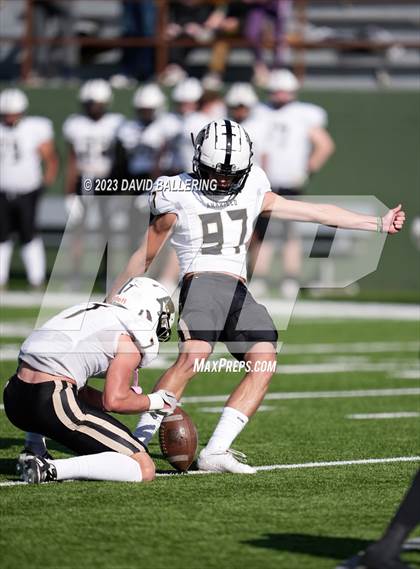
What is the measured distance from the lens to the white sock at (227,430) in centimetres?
586

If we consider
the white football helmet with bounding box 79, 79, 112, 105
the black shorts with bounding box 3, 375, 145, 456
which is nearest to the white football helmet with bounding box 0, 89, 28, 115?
the white football helmet with bounding box 79, 79, 112, 105

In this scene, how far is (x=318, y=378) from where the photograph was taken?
9414 millimetres

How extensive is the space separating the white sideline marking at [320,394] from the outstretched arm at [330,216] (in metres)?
2.34

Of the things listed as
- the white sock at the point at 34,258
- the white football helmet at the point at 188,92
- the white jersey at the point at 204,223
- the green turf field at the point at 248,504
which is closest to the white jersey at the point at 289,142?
the white football helmet at the point at 188,92

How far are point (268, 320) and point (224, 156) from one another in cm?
76

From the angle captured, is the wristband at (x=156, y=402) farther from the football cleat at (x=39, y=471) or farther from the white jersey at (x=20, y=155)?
the white jersey at (x=20, y=155)

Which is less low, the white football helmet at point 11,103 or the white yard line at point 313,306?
the white football helmet at point 11,103

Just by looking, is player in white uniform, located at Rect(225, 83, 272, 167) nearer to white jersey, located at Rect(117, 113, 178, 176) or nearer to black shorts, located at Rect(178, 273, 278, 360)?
white jersey, located at Rect(117, 113, 178, 176)

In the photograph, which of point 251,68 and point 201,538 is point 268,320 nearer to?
point 201,538

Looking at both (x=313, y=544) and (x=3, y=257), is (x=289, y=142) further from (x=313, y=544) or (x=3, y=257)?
(x=313, y=544)

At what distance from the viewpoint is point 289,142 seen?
14438 mm

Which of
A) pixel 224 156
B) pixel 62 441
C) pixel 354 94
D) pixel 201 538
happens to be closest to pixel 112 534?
pixel 201 538

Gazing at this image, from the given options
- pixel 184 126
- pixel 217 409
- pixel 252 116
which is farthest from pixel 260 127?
pixel 217 409

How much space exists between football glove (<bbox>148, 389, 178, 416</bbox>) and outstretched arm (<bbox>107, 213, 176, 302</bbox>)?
708 millimetres
